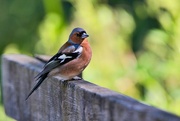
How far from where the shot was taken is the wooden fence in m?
2.31

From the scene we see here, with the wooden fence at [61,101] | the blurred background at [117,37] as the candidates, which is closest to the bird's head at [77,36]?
the blurred background at [117,37]

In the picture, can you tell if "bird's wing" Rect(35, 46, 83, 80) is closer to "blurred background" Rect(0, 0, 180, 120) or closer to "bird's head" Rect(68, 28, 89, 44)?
"bird's head" Rect(68, 28, 89, 44)

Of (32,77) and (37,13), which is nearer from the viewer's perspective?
(32,77)

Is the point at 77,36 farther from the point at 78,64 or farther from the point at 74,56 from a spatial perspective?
the point at 78,64

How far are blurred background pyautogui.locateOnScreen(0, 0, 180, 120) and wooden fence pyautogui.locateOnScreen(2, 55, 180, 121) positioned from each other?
1404 millimetres

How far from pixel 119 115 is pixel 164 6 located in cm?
295

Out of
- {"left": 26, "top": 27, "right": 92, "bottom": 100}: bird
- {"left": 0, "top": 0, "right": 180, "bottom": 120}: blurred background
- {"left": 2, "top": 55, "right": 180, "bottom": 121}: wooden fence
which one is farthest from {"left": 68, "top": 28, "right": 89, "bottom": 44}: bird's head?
{"left": 2, "top": 55, "right": 180, "bottom": 121}: wooden fence

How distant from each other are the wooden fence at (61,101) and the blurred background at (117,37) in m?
1.40

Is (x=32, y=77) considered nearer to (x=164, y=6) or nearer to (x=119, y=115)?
(x=119, y=115)

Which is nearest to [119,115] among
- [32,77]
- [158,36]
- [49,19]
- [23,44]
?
[32,77]

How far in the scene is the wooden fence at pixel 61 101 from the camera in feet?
7.57

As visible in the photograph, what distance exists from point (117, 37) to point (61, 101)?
2.60 m

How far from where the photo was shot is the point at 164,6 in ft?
17.0

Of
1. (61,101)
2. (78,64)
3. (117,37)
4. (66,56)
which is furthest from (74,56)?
(61,101)
